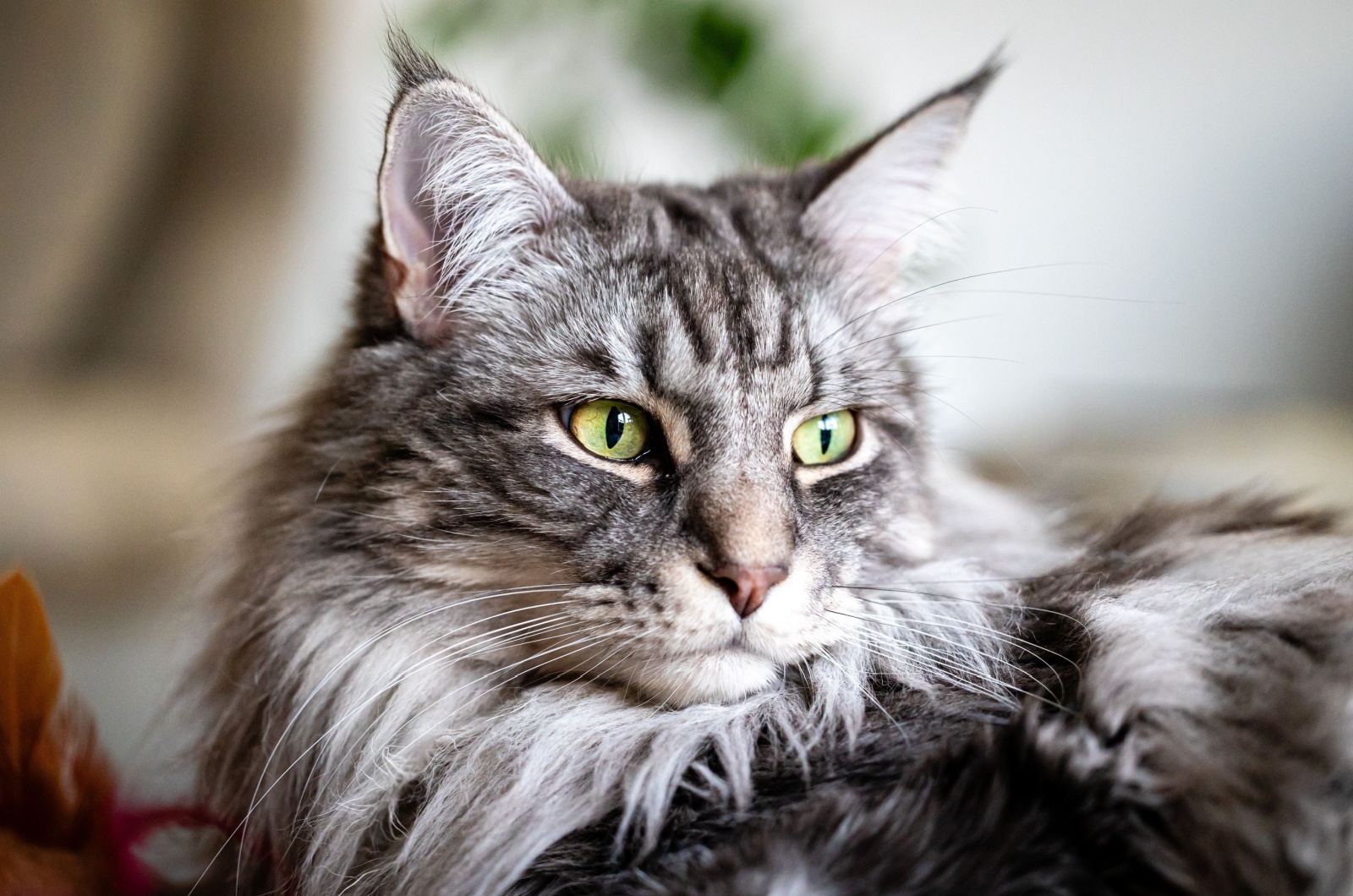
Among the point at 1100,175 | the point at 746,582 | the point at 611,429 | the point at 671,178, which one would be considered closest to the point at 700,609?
the point at 746,582

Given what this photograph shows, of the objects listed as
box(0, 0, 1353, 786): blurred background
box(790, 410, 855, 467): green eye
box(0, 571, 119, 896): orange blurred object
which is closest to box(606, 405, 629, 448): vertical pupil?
box(790, 410, 855, 467): green eye

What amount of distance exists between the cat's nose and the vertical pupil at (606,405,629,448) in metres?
0.23

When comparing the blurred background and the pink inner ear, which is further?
the blurred background

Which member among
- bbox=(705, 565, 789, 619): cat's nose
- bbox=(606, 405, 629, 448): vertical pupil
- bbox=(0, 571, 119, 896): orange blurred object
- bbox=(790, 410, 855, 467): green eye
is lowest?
bbox=(0, 571, 119, 896): orange blurred object

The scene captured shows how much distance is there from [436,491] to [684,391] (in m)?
0.32

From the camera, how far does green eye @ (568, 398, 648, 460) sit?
1.03 meters

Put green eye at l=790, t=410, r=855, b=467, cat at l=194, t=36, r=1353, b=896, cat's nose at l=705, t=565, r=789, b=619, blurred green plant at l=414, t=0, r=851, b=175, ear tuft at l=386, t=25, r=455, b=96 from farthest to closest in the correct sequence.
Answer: blurred green plant at l=414, t=0, r=851, b=175 < green eye at l=790, t=410, r=855, b=467 < ear tuft at l=386, t=25, r=455, b=96 < cat's nose at l=705, t=565, r=789, b=619 < cat at l=194, t=36, r=1353, b=896

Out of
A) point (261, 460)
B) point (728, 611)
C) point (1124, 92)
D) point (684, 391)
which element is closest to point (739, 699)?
point (728, 611)

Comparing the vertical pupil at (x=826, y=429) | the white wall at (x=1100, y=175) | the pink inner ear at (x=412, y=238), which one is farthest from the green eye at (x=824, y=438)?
the white wall at (x=1100, y=175)

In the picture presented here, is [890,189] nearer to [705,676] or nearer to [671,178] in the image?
[705,676]

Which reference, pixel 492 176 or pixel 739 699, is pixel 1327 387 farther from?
pixel 492 176

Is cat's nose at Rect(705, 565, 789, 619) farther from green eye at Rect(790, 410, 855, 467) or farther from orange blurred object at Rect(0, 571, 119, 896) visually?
orange blurred object at Rect(0, 571, 119, 896)

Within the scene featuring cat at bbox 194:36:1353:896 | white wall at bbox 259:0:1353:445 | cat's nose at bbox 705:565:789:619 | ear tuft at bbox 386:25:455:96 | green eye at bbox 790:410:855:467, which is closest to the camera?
cat at bbox 194:36:1353:896

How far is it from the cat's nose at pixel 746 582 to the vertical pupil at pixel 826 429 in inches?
11.1
